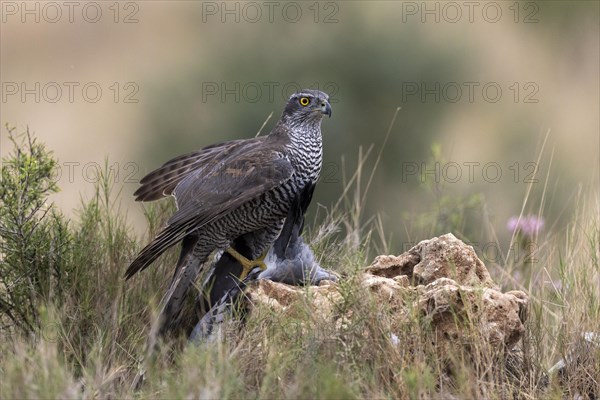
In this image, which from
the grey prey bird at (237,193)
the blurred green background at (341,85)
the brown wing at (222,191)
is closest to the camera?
the brown wing at (222,191)

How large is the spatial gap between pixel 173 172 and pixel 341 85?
289 inches

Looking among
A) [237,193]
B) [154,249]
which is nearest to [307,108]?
[237,193]

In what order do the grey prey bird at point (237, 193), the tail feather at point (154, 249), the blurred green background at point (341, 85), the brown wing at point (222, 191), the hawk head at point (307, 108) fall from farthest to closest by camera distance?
the blurred green background at point (341, 85)
the hawk head at point (307, 108)
the grey prey bird at point (237, 193)
the brown wing at point (222, 191)
the tail feather at point (154, 249)

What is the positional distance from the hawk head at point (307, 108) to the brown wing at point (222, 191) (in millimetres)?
369

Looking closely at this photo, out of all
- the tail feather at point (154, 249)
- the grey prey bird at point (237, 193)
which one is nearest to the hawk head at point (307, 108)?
the grey prey bird at point (237, 193)

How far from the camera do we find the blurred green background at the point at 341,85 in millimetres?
13641

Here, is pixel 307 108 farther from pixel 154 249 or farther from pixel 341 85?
pixel 341 85

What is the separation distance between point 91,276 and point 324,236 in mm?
1534

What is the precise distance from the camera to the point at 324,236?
689 cm

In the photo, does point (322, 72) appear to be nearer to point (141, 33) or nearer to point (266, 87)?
point (266, 87)

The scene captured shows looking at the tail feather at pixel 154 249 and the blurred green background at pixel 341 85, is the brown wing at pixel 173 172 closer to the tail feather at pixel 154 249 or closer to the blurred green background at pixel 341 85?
the tail feather at pixel 154 249

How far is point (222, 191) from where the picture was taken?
6.46 m

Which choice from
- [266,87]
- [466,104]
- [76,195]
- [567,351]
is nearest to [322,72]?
[266,87]

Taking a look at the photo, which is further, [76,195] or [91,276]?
[76,195]
